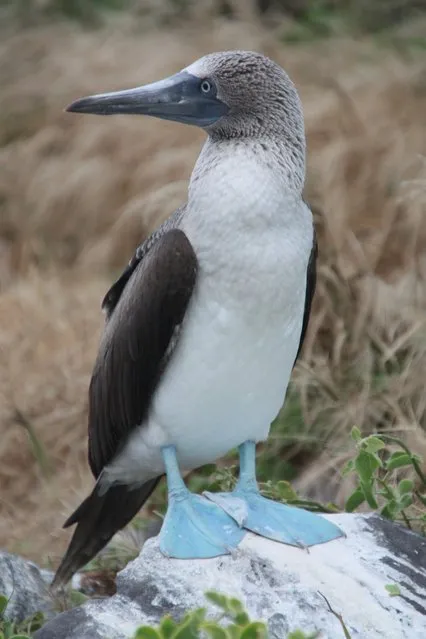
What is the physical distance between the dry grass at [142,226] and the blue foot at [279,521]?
1.14 meters

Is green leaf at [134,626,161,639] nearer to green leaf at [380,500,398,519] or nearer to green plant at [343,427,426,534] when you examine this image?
green plant at [343,427,426,534]

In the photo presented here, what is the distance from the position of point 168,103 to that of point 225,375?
0.62 metres

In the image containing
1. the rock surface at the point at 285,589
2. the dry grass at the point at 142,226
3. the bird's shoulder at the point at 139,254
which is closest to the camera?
the rock surface at the point at 285,589

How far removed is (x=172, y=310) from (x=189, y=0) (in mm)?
5134

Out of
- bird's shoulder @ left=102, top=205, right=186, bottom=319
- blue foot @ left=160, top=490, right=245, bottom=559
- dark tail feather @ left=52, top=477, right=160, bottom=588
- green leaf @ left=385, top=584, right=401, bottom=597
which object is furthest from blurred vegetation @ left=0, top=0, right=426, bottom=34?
green leaf @ left=385, top=584, right=401, bottom=597

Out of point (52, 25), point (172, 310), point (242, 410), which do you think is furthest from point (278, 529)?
point (52, 25)

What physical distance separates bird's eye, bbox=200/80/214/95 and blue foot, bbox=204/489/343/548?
0.93 m

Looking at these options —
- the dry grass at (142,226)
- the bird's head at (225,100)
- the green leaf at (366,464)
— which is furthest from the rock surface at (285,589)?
the dry grass at (142,226)

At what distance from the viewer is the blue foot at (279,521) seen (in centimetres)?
287

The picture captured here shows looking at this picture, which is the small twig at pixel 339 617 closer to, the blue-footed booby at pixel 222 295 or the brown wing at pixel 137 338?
the blue-footed booby at pixel 222 295

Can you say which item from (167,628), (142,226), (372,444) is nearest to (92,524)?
(372,444)

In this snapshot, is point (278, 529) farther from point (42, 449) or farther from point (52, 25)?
point (52, 25)

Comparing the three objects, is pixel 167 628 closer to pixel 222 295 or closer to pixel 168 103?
pixel 222 295

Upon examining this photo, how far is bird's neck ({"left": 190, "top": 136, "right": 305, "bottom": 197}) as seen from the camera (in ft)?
9.21
